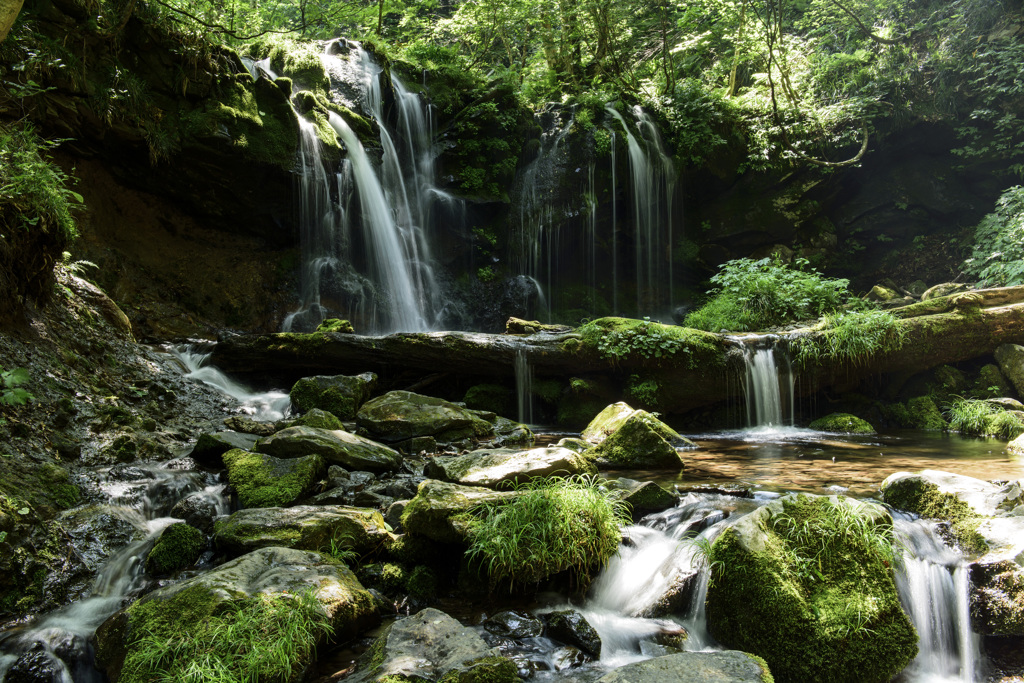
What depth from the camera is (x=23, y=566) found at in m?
3.04

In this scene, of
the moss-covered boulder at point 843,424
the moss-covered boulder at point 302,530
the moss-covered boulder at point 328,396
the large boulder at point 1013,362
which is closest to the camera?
the moss-covered boulder at point 302,530

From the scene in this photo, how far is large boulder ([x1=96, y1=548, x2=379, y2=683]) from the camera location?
2.43 metres

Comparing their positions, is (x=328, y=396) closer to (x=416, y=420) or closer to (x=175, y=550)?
(x=416, y=420)

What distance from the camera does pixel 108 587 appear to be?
3.28 metres

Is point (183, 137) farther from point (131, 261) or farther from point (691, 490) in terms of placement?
point (691, 490)

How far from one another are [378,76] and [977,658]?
50.4ft

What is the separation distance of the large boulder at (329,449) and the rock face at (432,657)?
239cm

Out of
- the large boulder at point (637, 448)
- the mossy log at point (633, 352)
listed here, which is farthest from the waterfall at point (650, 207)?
the large boulder at point (637, 448)

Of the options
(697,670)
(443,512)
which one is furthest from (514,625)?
(697,670)

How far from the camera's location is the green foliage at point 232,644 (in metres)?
2.34

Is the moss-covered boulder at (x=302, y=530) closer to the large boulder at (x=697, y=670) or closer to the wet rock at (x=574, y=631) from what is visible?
the wet rock at (x=574, y=631)

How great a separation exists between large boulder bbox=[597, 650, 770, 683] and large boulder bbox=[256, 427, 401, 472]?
10.6ft

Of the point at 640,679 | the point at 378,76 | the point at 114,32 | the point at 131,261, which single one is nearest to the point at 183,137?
the point at 114,32

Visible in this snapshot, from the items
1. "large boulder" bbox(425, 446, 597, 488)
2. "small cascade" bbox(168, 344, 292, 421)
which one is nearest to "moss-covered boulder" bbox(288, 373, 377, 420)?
"small cascade" bbox(168, 344, 292, 421)
